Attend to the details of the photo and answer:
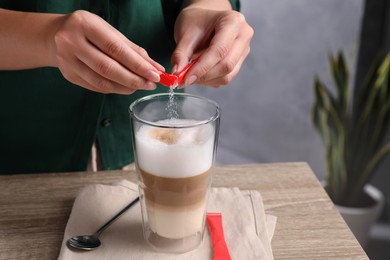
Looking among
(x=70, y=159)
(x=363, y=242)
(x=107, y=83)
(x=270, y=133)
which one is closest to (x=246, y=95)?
(x=270, y=133)

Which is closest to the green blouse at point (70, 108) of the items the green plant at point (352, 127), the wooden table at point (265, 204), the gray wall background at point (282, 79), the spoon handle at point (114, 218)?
the wooden table at point (265, 204)

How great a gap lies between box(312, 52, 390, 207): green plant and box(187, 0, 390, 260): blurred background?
8.7 inches

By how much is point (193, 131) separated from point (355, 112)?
3.70 feet

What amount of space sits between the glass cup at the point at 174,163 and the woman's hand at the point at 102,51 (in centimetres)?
5

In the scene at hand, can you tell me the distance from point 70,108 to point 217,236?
401 mm

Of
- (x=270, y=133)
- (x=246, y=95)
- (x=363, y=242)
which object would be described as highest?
(x=246, y=95)

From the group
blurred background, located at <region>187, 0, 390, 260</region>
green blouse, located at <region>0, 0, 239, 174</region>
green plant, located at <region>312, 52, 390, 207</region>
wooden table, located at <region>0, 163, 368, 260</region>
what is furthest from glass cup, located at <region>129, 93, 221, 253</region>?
blurred background, located at <region>187, 0, 390, 260</region>

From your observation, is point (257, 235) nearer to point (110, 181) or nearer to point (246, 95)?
point (110, 181)

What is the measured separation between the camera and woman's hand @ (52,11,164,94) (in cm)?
66

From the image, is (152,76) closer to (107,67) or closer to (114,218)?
(107,67)

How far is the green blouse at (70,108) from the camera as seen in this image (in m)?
0.95

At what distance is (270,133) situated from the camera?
6.82ft

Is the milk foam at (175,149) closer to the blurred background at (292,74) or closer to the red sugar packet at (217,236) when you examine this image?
the red sugar packet at (217,236)

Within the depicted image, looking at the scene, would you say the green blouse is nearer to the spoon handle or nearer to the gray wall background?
the spoon handle
